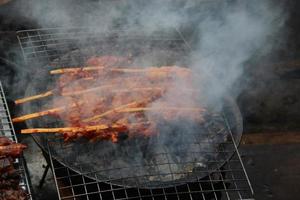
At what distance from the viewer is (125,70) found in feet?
17.4

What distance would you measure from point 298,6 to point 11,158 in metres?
7.23

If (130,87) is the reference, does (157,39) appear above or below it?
above

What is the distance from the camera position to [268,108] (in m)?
7.34

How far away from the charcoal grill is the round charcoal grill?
1 cm

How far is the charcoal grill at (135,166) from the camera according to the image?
4.35 metres

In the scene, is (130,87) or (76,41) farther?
(76,41)

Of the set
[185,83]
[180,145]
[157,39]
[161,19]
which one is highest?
[161,19]

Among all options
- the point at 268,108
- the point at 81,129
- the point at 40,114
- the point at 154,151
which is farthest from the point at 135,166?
the point at 268,108

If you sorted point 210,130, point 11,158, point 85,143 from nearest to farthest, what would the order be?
point 11,158, point 85,143, point 210,130

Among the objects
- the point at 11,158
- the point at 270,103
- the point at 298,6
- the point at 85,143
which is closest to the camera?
the point at 11,158

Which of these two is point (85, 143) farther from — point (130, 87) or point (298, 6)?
point (298, 6)

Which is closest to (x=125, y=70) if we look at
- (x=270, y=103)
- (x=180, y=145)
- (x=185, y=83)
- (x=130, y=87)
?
(x=130, y=87)

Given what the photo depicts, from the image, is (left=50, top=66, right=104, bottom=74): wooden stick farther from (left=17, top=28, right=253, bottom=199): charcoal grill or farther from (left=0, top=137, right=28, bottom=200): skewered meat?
(left=0, top=137, right=28, bottom=200): skewered meat

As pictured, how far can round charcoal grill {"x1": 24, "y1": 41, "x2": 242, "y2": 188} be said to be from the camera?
4449 mm
